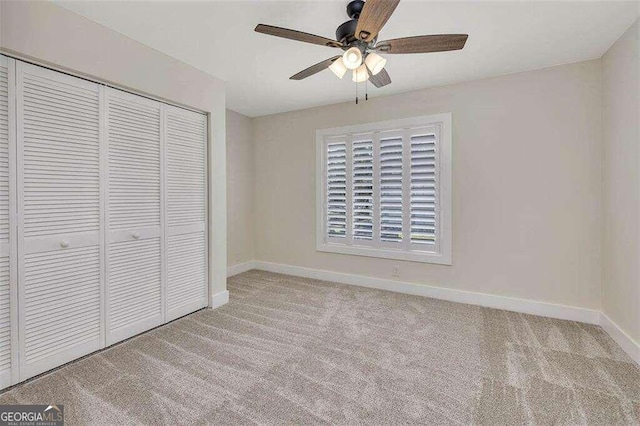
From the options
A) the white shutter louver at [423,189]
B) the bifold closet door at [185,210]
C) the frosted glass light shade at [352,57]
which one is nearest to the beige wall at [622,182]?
the white shutter louver at [423,189]

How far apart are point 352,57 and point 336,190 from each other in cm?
247

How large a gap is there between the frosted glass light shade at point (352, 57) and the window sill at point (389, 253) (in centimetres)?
250

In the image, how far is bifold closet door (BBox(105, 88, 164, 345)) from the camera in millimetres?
2404

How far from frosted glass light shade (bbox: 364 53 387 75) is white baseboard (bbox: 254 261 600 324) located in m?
2.66

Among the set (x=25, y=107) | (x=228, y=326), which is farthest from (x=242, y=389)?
(x=25, y=107)

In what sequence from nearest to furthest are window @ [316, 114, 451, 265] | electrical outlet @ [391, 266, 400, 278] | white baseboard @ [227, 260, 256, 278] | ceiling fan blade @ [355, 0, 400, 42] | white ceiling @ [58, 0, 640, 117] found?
ceiling fan blade @ [355, 0, 400, 42]
white ceiling @ [58, 0, 640, 117]
window @ [316, 114, 451, 265]
electrical outlet @ [391, 266, 400, 278]
white baseboard @ [227, 260, 256, 278]

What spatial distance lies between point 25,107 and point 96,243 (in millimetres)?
1022

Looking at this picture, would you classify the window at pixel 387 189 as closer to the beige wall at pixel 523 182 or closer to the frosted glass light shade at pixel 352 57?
the beige wall at pixel 523 182

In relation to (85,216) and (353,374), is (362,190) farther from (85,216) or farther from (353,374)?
(85,216)

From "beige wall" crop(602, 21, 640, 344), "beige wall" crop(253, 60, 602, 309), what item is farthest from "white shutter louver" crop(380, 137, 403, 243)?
"beige wall" crop(602, 21, 640, 344)

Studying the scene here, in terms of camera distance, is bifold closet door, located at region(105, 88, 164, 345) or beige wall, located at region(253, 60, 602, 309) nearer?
bifold closet door, located at region(105, 88, 164, 345)

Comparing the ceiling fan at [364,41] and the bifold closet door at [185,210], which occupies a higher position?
the ceiling fan at [364,41]

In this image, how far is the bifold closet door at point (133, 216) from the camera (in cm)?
240

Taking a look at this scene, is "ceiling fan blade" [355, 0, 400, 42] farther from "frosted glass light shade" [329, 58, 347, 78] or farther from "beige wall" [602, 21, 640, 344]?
"beige wall" [602, 21, 640, 344]
